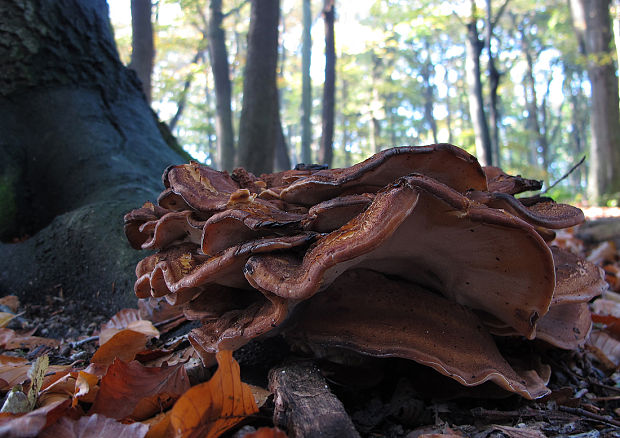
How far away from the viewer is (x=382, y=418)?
1485 millimetres

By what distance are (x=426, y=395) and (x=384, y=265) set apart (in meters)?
0.53

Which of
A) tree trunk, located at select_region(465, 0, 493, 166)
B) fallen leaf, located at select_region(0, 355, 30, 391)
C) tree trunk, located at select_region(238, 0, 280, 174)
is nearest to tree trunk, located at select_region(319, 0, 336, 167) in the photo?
tree trunk, located at select_region(465, 0, 493, 166)

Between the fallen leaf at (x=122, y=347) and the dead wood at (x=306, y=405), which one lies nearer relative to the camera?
the dead wood at (x=306, y=405)

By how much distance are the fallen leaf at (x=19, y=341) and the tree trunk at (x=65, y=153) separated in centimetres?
49

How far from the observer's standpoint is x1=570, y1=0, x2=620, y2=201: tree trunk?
11133mm

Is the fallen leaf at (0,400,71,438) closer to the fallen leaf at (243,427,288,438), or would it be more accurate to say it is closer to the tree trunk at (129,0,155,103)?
the fallen leaf at (243,427,288,438)

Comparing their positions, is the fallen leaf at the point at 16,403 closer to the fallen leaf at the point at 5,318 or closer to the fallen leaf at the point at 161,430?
the fallen leaf at the point at 161,430

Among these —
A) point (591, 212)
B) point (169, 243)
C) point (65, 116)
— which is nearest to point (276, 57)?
point (65, 116)

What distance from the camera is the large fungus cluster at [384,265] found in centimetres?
120

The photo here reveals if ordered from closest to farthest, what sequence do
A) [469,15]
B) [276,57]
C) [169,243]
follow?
1. [169,243]
2. [276,57]
3. [469,15]

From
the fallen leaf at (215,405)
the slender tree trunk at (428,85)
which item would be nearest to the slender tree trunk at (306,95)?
the fallen leaf at (215,405)

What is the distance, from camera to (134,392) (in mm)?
1357

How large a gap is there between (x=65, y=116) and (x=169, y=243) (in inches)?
107

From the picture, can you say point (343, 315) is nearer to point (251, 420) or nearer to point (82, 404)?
point (251, 420)
